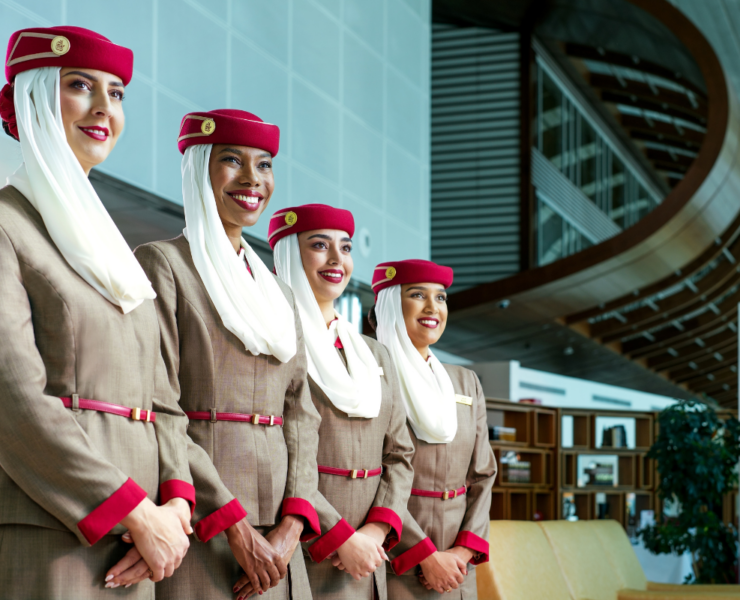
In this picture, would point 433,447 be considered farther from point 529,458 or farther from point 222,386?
point 529,458

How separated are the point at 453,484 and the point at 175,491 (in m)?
1.60

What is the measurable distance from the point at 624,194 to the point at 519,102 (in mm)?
6664

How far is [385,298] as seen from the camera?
A: 10.7 feet

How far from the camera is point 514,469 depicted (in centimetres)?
900

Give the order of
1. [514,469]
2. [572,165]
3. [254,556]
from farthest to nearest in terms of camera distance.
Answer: [572,165], [514,469], [254,556]

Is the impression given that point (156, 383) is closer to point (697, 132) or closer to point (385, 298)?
point (385, 298)

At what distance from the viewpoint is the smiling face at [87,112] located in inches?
66.8

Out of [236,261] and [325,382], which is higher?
[236,261]

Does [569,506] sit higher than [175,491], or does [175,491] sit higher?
[175,491]

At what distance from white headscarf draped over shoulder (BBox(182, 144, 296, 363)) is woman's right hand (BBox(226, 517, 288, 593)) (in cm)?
39

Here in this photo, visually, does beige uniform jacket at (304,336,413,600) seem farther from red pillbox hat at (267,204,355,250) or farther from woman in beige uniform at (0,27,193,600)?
woman in beige uniform at (0,27,193,600)

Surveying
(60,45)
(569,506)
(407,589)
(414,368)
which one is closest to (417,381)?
(414,368)

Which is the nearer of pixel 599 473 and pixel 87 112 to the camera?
pixel 87 112

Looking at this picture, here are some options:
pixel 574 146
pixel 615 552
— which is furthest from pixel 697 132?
pixel 615 552
